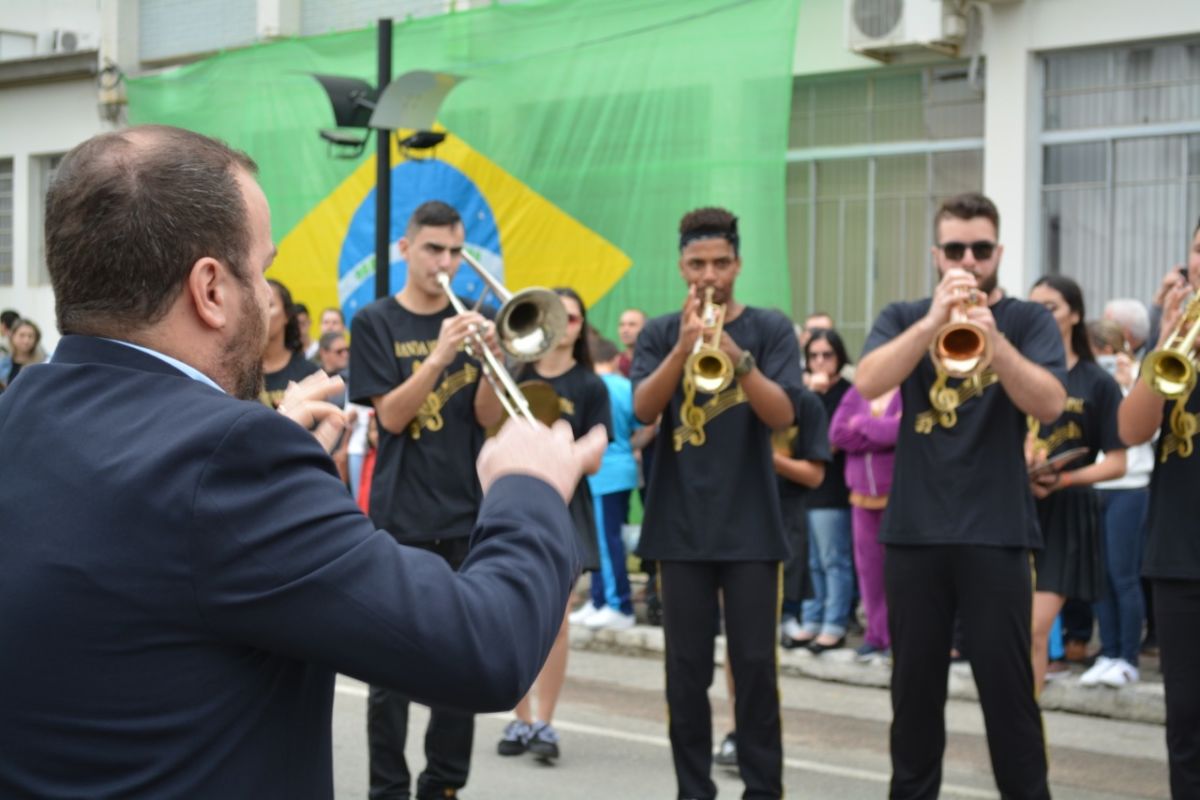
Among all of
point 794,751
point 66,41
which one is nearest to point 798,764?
point 794,751

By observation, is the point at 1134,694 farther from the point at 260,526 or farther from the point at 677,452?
the point at 260,526

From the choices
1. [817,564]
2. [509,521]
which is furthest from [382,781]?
[817,564]

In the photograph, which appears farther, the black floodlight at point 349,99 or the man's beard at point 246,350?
the black floodlight at point 349,99

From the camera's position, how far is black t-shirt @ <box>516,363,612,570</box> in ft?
22.9

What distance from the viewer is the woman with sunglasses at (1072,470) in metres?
7.12

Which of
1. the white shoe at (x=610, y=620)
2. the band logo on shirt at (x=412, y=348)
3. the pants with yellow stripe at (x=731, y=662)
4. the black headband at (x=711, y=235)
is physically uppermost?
the black headband at (x=711, y=235)

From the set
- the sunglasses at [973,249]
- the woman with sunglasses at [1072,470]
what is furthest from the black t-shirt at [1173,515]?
the woman with sunglasses at [1072,470]

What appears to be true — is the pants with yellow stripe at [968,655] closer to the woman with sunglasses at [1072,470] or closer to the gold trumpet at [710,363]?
the gold trumpet at [710,363]

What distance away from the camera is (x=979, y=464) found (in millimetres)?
5090

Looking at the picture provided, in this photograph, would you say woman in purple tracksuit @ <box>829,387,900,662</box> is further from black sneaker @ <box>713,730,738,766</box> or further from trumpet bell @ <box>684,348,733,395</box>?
trumpet bell @ <box>684,348,733,395</box>

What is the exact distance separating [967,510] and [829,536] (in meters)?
4.05

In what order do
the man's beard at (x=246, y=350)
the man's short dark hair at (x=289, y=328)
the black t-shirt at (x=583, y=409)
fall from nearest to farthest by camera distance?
the man's beard at (x=246, y=350)
the man's short dark hair at (x=289, y=328)
the black t-shirt at (x=583, y=409)

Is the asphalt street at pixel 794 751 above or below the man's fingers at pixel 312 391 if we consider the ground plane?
below

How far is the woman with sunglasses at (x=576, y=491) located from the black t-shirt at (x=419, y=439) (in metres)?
0.74
